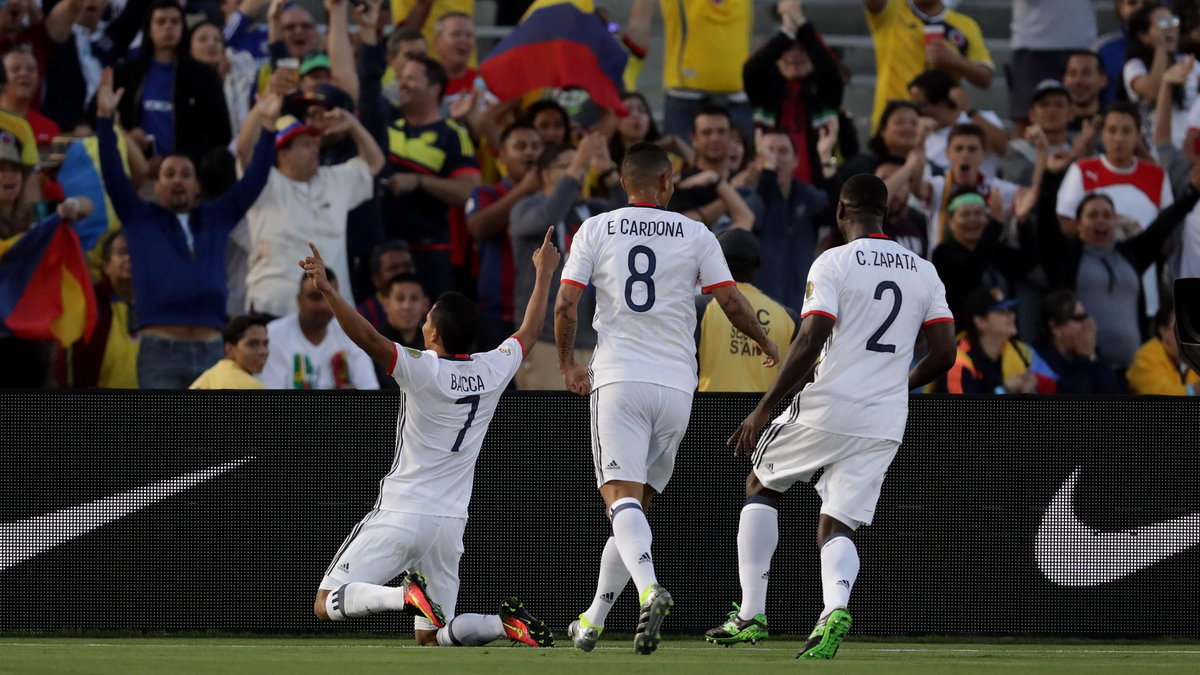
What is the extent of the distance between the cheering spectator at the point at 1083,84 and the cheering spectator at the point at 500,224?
5.01 meters

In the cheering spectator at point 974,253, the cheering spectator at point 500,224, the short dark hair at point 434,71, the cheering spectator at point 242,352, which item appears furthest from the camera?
the short dark hair at point 434,71

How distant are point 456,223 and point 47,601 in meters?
4.59

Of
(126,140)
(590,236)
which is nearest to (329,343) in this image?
(126,140)

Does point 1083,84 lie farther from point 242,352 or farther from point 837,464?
point 837,464

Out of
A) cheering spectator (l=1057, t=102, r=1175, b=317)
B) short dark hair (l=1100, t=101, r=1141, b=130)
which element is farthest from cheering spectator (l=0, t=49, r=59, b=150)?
short dark hair (l=1100, t=101, r=1141, b=130)

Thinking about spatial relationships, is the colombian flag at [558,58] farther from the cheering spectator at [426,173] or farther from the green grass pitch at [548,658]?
the green grass pitch at [548,658]

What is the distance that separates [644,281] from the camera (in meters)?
8.00

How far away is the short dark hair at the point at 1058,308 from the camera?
12078 mm

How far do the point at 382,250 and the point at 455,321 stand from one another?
3.95m

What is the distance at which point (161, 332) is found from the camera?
37.3ft

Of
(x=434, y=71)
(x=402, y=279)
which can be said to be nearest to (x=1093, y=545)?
(x=402, y=279)

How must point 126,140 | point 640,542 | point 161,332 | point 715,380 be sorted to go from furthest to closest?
point 126,140
point 161,332
point 715,380
point 640,542

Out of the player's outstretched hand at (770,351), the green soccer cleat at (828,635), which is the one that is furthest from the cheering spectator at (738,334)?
the green soccer cleat at (828,635)

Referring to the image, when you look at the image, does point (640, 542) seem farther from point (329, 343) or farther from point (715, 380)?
point (329, 343)
